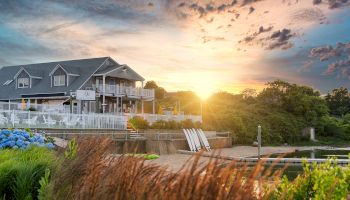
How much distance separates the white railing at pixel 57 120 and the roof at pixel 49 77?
37.9ft

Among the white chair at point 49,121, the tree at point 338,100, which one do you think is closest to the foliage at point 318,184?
the white chair at point 49,121

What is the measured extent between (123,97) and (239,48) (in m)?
24.8

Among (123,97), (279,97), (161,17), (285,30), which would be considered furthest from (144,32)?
(279,97)

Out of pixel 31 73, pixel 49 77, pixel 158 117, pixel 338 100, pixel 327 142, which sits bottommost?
pixel 327 142

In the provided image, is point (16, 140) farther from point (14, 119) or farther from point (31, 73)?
point (31, 73)

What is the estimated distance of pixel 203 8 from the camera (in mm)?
22766

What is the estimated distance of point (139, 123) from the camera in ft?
113

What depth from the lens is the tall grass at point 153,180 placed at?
2510 millimetres

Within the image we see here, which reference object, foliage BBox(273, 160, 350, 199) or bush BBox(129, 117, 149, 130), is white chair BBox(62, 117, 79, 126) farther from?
foliage BBox(273, 160, 350, 199)

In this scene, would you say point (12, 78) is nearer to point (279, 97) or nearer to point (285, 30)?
point (279, 97)

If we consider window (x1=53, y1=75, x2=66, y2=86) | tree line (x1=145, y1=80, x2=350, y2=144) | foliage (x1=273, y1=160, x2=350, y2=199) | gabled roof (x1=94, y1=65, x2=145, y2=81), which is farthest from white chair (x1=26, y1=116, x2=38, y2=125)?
foliage (x1=273, y1=160, x2=350, y2=199)

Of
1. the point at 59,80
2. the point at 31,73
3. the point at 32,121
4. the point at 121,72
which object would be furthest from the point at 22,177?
the point at 31,73

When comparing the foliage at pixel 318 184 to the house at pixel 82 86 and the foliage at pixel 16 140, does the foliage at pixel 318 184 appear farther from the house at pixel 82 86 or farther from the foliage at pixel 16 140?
the house at pixel 82 86

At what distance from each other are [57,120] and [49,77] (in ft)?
68.4
